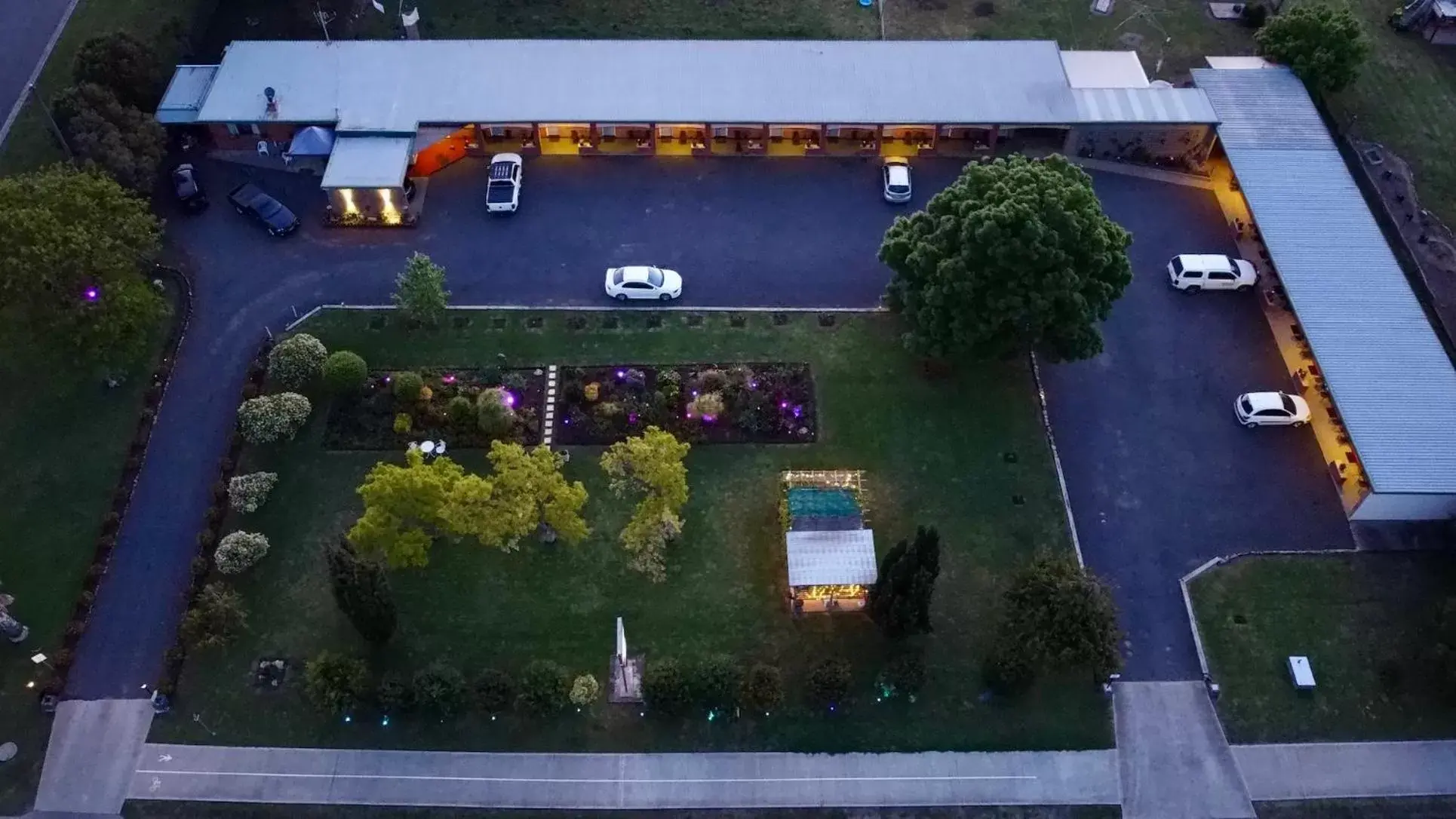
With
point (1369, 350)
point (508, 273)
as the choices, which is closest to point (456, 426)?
point (508, 273)

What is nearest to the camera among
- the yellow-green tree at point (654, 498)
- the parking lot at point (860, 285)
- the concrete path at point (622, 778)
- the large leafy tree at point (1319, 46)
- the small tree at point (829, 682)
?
the concrete path at point (622, 778)

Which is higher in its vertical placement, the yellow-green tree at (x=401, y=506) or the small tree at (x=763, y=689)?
the yellow-green tree at (x=401, y=506)

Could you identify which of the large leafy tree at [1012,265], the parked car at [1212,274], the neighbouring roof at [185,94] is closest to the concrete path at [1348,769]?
the large leafy tree at [1012,265]

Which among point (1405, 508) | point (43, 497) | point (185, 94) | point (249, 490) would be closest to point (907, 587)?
point (1405, 508)

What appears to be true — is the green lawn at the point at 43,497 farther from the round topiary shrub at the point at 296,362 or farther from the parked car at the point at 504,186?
the parked car at the point at 504,186

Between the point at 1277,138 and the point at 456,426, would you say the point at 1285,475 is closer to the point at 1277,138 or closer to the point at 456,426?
the point at 1277,138

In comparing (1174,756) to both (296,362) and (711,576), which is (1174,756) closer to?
(711,576)

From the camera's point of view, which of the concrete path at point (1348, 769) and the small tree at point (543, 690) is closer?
the concrete path at point (1348, 769)
